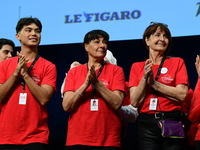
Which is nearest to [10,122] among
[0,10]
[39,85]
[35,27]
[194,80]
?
[39,85]

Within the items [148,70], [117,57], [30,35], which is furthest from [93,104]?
[117,57]

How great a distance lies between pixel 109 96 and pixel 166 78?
1.59 feet

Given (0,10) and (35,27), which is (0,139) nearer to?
(35,27)

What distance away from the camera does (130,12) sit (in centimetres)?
418

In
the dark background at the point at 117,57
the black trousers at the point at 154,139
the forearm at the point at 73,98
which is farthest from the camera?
the dark background at the point at 117,57

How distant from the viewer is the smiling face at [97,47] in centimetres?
314

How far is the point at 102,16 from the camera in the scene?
4.27 meters

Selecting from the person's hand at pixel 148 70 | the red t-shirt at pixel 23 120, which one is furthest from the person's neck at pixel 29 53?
the person's hand at pixel 148 70

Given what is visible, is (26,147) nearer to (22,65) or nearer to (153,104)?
(22,65)

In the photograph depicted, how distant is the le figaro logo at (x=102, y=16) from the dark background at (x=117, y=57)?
832mm

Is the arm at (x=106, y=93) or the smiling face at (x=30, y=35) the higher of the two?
the smiling face at (x=30, y=35)

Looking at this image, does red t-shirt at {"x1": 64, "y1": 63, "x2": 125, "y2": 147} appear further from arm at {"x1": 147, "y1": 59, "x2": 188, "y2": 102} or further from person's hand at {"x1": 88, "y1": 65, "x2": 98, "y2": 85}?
arm at {"x1": 147, "y1": 59, "x2": 188, "y2": 102}

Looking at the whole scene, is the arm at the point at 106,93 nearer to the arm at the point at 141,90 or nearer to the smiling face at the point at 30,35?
the arm at the point at 141,90

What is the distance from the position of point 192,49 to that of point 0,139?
2810mm
